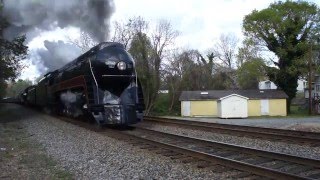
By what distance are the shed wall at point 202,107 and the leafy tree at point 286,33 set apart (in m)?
10.8

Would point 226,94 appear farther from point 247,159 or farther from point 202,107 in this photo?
point 247,159

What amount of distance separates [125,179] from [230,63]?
79.8 m

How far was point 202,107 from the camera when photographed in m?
52.7

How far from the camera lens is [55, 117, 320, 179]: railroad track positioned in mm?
7898

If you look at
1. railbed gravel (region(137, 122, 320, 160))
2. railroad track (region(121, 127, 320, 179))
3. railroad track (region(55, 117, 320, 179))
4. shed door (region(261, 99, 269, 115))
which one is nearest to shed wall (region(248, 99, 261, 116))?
shed door (region(261, 99, 269, 115))

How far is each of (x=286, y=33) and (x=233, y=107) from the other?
15.7m

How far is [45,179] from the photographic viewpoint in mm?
8305

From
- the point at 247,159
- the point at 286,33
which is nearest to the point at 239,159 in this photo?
the point at 247,159

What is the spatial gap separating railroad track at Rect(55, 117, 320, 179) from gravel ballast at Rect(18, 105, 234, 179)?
309mm

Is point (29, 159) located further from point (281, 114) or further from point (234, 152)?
point (281, 114)

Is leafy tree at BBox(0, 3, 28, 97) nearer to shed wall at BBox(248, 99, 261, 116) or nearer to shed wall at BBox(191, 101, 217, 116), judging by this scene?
shed wall at BBox(191, 101, 217, 116)

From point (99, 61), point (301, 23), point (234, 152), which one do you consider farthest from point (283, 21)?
point (234, 152)

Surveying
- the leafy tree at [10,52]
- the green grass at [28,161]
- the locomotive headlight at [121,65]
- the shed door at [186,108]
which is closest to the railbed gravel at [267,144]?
the locomotive headlight at [121,65]

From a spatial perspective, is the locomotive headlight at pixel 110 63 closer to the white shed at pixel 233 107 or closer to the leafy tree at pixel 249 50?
the white shed at pixel 233 107
